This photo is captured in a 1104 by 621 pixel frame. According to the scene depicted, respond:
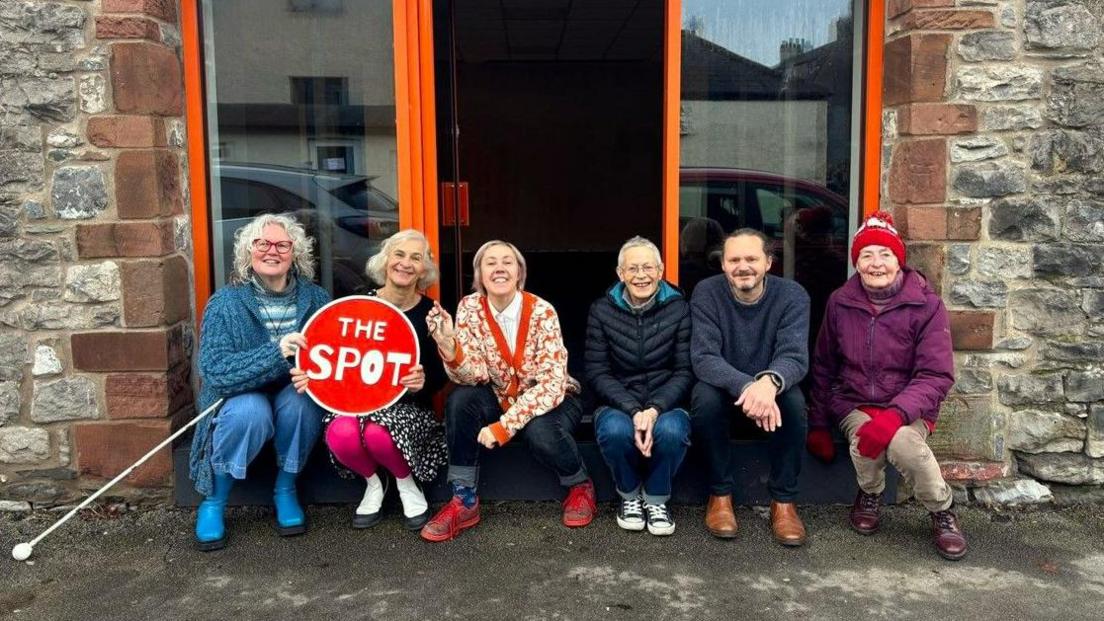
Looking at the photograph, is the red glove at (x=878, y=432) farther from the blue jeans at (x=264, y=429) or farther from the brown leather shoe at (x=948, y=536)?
the blue jeans at (x=264, y=429)

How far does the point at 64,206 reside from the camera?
3.84 metres

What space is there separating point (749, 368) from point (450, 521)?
4.40ft

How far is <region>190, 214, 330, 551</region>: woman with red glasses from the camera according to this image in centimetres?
362

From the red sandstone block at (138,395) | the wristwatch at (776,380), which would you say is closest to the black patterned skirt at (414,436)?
the red sandstone block at (138,395)

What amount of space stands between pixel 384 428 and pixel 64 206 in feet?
5.25

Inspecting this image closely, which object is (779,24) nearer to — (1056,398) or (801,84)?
(801,84)

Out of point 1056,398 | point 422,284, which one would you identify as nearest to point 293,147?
point 422,284

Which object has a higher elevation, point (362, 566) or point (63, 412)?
point (63, 412)

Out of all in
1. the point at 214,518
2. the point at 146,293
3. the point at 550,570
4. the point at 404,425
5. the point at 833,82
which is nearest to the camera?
the point at 550,570

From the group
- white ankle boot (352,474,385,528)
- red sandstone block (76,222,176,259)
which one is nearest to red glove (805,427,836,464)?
white ankle boot (352,474,385,528)

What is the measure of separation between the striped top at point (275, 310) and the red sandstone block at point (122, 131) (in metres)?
0.74

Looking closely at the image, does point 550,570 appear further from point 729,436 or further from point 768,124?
point 768,124

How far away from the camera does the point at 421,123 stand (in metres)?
4.32

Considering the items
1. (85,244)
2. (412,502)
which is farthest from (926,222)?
(85,244)
